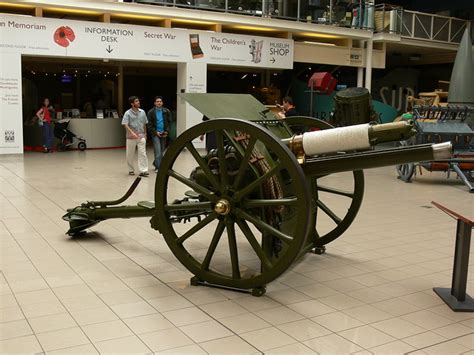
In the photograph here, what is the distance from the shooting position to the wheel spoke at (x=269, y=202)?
161 inches

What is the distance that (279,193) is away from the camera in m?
4.54

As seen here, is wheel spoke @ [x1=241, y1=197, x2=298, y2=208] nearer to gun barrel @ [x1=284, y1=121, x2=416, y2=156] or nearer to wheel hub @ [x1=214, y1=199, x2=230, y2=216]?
wheel hub @ [x1=214, y1=199, x2=230, y2=216]

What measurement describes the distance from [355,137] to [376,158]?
0.71 feet

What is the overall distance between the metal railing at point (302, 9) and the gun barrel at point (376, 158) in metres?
12.5

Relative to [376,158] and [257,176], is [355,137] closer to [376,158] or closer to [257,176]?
[376,158]

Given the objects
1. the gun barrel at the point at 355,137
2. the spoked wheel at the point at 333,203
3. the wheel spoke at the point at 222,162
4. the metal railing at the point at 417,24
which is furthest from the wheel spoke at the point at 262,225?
the metal railing at the point at 417,24

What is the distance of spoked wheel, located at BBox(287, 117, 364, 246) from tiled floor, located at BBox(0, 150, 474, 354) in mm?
202

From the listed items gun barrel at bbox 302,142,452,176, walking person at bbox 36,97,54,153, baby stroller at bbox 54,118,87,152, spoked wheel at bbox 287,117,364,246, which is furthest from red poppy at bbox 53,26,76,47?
gun barrel at bbox 302,142,452,176

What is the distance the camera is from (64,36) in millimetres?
14359

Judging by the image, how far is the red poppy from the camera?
1426cm

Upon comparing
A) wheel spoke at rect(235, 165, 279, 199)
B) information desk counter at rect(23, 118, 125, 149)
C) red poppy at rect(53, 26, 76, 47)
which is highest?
red poppy at rect(53, 26, 76, 47)

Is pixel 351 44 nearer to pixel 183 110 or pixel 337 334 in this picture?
pixel 183 110

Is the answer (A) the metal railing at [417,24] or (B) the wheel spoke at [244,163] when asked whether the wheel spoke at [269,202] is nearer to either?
(B) the wheel spoke at [244,163]

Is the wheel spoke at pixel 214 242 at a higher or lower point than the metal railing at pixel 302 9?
lower
